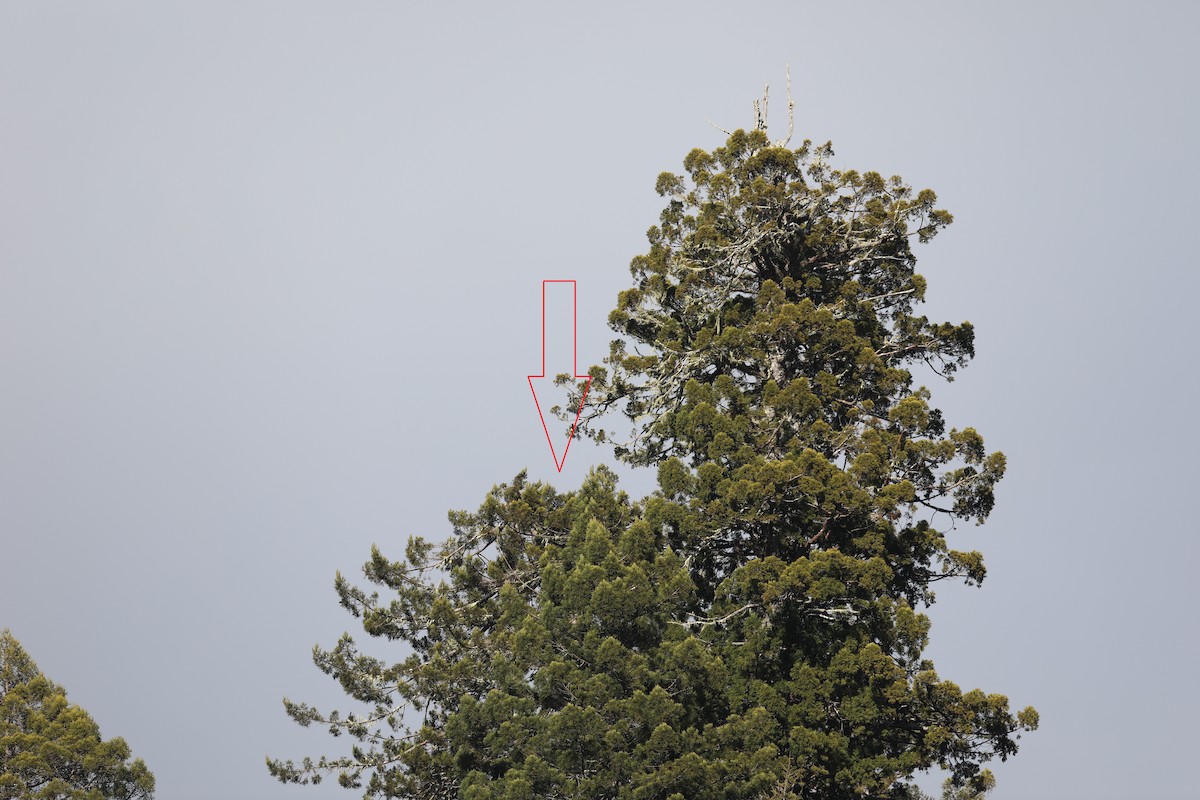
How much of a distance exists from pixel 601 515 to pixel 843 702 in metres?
5.44

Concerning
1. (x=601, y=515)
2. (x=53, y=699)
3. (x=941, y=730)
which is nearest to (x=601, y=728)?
(x=601, y=515)

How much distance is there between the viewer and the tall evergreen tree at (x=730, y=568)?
23297mm

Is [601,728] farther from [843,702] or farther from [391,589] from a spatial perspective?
[391,589]

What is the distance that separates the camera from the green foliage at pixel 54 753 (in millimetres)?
27766

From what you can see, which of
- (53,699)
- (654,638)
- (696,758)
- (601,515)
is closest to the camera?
(696,758)

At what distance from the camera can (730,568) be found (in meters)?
27.1

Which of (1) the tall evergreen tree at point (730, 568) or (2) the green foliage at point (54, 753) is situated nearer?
(1) the tall evergreen tree at point (730, 568)

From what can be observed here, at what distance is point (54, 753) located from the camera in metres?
28.0

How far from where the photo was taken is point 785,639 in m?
25.3

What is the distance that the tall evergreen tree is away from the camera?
76.4ft

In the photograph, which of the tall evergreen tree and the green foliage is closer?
the tall evergreen tree

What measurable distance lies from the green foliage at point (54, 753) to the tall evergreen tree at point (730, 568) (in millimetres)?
3226

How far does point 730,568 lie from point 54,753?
554 inches

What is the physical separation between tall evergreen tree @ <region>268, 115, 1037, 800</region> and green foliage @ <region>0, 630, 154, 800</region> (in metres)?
3.23
